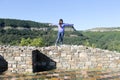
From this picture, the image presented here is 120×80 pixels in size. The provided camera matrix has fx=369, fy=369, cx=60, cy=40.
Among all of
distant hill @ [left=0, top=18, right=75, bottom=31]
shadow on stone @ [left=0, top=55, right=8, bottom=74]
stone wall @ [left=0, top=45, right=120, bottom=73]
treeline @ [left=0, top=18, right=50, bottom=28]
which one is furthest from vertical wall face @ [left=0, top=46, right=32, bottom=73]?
treeline @ [left=0, top=18, right=50, bottom=28]

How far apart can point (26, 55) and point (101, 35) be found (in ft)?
542

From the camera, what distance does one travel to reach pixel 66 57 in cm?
1817

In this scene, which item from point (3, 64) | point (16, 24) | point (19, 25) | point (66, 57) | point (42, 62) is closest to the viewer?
point (3, 64)

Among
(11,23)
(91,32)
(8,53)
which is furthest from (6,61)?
(91,32)

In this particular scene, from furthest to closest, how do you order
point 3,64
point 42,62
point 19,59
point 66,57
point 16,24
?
point 16,24, point 42,62, point 66,57, point 3,64, point 19,59

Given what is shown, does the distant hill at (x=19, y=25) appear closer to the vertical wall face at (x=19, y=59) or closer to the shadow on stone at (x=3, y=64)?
the shadow on stone at (x=3, y=64)

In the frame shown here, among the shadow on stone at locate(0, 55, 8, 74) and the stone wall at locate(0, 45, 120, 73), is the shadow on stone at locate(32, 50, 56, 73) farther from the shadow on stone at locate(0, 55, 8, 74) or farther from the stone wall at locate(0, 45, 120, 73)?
the shadow on stone at locate(0, 55, 8, 74)

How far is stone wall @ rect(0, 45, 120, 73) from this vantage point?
1734cm

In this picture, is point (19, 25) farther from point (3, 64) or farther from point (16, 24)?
point (3, 64)

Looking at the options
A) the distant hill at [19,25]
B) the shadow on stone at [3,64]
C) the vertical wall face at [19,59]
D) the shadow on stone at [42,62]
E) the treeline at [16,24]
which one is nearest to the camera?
the vertical wall face at [19,59]

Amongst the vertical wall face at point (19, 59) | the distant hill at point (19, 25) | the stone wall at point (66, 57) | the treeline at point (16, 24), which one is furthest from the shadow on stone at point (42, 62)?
the treeline at point (16, 24)

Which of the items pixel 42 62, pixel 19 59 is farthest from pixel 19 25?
pixel 19 59

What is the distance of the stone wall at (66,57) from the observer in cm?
1734

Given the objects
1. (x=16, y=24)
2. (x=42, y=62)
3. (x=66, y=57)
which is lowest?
(x=42, y=62)
